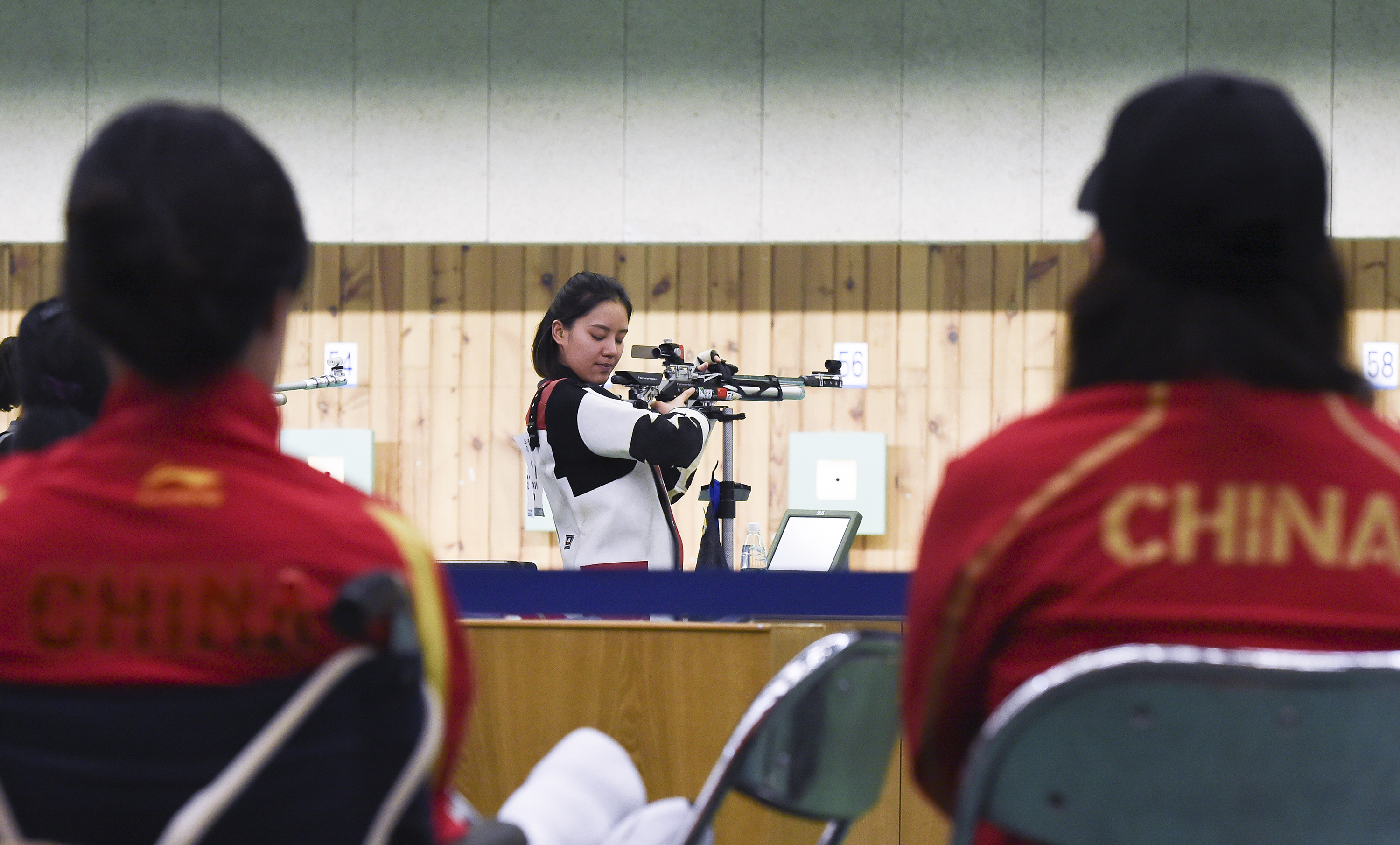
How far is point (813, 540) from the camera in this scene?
3.36 meters

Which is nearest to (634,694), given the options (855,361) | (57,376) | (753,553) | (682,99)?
(57,376)

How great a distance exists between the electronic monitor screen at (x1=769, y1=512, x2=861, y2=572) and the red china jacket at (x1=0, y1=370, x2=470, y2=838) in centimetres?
250

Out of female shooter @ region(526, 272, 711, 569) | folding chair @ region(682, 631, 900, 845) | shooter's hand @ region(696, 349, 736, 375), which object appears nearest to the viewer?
folding chair @ region(682, 631, 900, 845)

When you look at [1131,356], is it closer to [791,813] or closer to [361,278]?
[791,813]

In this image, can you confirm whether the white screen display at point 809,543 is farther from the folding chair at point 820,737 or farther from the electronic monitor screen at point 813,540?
the folding chair at point 820,737

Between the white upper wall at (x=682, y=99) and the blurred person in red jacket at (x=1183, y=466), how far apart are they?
4677mm

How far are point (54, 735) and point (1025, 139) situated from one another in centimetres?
516

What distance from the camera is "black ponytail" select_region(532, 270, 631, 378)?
3281 mm

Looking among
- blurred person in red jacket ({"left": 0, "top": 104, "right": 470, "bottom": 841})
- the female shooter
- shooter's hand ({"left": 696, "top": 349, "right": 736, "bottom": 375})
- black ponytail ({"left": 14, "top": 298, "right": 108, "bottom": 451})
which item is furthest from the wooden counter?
shooter's hand ({"left": 696, "top": 349, "right": 736, "bottom": 375})

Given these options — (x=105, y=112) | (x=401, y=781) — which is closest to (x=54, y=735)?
(x=401, y=781)

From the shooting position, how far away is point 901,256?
5.49 meters

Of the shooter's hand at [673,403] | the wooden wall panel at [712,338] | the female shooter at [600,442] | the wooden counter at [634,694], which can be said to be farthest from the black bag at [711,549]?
the wooden wall panel at [712,338]

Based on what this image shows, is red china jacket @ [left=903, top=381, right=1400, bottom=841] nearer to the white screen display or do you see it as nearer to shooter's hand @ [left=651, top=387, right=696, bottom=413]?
the white screen display

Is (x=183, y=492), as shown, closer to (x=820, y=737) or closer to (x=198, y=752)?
(x=198, y=752)
